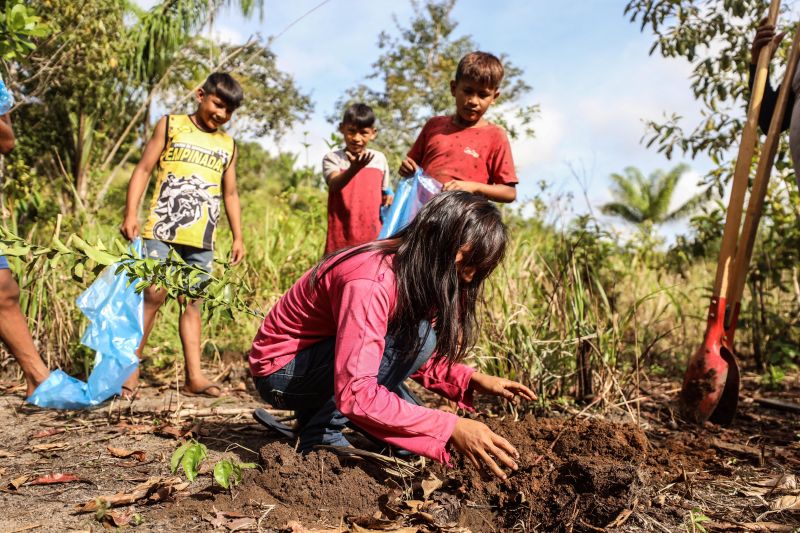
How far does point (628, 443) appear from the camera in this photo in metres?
2.36

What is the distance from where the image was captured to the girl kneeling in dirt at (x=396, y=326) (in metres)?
1.75

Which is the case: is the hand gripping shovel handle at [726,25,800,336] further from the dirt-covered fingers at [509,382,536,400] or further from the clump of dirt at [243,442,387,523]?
the clump of dirt at [243,442,387,523]

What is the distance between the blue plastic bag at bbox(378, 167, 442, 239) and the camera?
307cm

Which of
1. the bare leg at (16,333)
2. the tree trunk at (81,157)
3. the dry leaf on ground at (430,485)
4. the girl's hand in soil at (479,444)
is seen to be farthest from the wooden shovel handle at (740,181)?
the tree trunk at (81,157)

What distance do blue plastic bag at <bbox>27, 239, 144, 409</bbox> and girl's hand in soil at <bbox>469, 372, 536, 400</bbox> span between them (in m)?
1.58

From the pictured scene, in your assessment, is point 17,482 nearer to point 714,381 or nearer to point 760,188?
point 714,381

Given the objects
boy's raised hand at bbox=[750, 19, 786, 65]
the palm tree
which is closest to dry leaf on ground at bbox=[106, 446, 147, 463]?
boy's raised hand at bbox=[750, 19, 786, 65]

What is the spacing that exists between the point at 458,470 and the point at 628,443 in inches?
25.8

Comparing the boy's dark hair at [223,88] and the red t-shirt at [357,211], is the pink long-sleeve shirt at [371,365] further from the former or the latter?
the boy's dark hair at [223,88]

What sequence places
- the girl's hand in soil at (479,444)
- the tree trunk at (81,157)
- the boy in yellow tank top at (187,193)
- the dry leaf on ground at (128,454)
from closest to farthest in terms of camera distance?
the girl's hand in soil at (479,444)
the dry leaf on ground at (128,454)
the boy in yellow tank top at (187,193)
the tree trunk at (81,157)

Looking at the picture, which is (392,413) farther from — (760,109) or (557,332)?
(760,109)

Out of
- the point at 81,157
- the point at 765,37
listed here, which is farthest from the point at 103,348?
the point at 81,157

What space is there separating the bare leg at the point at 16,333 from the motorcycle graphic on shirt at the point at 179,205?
0.68m

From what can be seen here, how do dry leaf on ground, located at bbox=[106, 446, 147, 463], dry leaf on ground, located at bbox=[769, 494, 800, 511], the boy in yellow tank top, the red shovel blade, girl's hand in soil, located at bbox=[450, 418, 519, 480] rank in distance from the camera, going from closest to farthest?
girl's hand in soil, located at bbox=[450, 418, 519, 480] → dry leaf on ground, located at bbox=[769, 494, 800, 511] → dry leaf on ground, located at bbox=[106, 446, 147, 463] → the red shovel blade → the boy in yellow tank top
